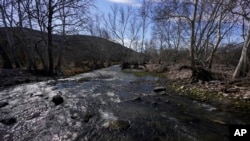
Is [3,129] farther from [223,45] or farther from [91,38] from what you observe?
[91,38]

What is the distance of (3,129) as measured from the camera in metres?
6.07

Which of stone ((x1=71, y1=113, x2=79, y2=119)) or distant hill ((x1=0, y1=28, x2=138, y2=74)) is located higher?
distant hill ((x1=0, y1=28, x2=138, y2=74))

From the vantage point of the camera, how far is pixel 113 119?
6961 mm

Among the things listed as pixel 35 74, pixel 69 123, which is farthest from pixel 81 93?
pixel 35 74

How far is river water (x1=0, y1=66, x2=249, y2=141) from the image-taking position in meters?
5.72

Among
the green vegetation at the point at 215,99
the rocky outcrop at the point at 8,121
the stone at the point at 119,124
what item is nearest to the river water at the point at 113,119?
the stone at the point at 119,124

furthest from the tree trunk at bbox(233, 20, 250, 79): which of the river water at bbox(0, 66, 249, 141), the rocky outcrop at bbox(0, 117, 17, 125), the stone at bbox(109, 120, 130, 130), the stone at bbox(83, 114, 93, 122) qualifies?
the rocky outcrop at bbox(0, 117, 17, 125)

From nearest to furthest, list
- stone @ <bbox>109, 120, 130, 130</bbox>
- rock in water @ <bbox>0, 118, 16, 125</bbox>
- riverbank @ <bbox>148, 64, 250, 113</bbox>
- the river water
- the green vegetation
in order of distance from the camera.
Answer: the river water
stone @ <bbox>109, 120, 130, 130</bbox>
rock in water @ <bbox>0, 118, 16, 125</bbox>
the green vegetation
riverbank @ <bbox>148, 64, 250, 113</bbox>

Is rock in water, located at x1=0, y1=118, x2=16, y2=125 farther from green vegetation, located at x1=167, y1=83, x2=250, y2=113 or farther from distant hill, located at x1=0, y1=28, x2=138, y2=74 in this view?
distant hill, located at x1=0, y1=28, x2=138, y2=74

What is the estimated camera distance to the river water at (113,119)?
18.8ft

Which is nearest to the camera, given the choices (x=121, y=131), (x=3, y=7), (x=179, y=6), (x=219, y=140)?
(x=219, y=140)

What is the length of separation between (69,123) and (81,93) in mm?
4416

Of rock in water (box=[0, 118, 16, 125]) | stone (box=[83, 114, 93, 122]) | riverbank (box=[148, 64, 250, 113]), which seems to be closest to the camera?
rock in water (box=[0, 118, 16, 125])

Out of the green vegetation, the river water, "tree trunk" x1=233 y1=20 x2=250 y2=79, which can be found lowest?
the river water
